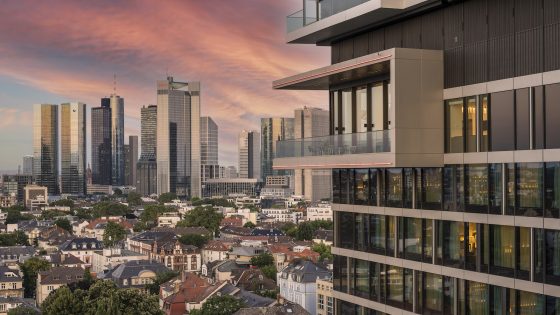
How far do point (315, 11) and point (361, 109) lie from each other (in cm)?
369

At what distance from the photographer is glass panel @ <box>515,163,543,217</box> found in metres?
20.3

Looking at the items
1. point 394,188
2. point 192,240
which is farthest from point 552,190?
point 192,240

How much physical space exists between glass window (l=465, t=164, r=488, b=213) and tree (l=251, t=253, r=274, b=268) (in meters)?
132

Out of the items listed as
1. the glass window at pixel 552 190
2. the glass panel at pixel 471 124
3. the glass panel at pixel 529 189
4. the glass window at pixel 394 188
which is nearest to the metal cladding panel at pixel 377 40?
the glass window at pixel 394 188

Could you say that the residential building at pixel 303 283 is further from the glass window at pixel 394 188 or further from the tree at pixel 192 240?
the glass window at pixel 394 188

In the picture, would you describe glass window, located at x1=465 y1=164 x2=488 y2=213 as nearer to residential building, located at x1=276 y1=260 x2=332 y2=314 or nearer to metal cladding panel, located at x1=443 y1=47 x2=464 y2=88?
metal cladding panel, located at x1=443 y1=47 x2=464 y2=88

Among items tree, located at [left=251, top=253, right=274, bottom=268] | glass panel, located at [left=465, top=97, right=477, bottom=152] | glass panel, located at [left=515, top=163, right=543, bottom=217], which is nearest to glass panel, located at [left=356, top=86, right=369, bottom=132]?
glass panel, located at [left=465, top=97, right=477, bottom=152]

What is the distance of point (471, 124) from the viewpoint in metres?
22.9

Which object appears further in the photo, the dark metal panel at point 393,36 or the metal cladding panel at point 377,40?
the metal cladding panel at point 377,40

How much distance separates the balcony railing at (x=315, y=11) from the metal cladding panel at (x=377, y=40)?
1.34m

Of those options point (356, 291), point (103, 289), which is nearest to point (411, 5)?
point (356, 291)

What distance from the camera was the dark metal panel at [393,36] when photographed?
26016mm

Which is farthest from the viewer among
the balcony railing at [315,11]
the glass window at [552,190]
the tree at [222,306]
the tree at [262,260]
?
→ the tree at [262,260]

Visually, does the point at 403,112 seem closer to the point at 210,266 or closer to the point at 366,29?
the point at 366,29
